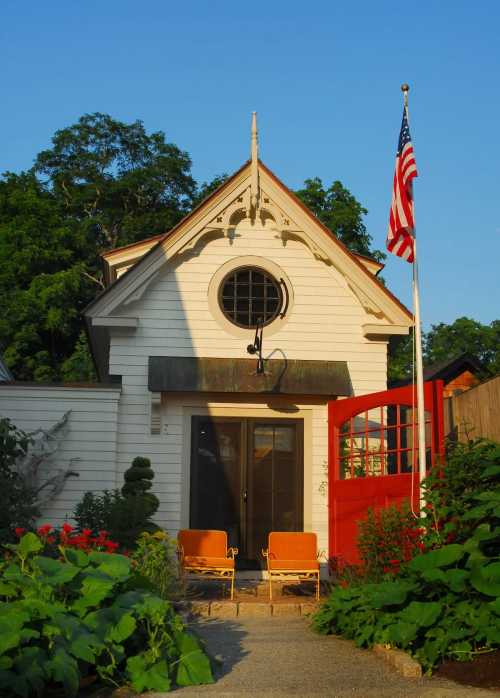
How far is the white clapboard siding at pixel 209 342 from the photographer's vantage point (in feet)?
45.4

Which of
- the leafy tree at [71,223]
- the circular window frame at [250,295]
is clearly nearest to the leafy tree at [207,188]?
the leafy tree at [71,223]

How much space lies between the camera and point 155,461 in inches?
545

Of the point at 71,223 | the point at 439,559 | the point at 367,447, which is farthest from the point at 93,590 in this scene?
the point at 71,223

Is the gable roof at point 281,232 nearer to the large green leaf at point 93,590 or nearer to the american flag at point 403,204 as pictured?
the american flag at point 403,204

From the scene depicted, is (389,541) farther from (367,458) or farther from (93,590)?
(93,590)

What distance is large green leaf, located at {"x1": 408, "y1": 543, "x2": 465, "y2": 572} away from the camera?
7.61m

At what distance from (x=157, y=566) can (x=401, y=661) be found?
3401mm

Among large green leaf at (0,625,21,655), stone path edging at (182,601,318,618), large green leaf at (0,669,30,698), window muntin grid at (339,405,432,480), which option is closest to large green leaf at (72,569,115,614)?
large green leaf at (0,625,21,655)

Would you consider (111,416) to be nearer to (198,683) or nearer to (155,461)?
(155,461)

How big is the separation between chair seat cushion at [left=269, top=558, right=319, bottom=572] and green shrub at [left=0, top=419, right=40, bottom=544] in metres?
3.14

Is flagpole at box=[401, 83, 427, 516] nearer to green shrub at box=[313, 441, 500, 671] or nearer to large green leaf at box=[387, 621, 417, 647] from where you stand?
green shrub at box=[313, 441, 500, 671]

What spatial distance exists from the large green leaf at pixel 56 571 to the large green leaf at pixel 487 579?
303 centimetres

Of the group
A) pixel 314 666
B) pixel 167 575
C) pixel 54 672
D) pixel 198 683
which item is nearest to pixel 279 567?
pixel 167 575

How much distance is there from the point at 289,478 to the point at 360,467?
1318mm
